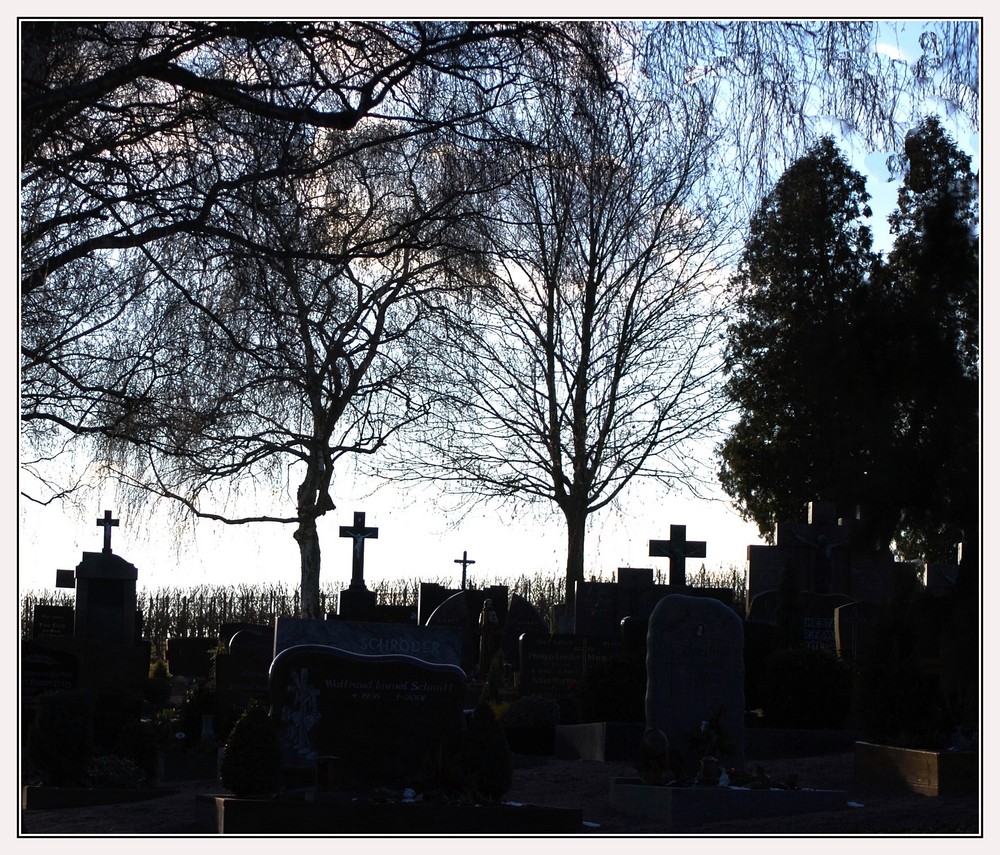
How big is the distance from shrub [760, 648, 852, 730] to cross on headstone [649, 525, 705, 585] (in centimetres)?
760

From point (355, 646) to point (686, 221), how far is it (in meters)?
14.1

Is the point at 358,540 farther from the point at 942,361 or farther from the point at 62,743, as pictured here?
the point at 942,361

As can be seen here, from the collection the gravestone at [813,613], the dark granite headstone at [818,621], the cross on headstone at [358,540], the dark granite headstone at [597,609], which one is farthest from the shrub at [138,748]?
the dark granite headstone at [597,609]

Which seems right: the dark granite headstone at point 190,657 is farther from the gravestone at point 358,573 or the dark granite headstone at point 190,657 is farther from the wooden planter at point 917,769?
the wooden planter at point 917,769

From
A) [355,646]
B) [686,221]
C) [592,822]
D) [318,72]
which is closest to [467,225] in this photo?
[318,72]

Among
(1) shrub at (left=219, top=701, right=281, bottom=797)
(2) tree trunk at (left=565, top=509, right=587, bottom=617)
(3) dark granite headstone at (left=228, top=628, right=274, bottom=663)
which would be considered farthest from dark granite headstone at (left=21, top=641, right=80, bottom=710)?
(2) tree trunk at (left=565, top=509, right=587, bottom=617)

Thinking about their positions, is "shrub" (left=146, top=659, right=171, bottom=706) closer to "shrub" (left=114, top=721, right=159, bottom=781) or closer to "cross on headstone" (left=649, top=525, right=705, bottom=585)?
"shrub" (left=114, top=721, right=159, bottom=781)

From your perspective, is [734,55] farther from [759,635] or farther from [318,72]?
[759,635]

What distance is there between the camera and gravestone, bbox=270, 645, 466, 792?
366 inches

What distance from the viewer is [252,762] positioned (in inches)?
337

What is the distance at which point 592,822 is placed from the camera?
9312 millimetres

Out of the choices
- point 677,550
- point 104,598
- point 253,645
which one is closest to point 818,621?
point 677,550

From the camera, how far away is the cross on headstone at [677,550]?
22.0 metres

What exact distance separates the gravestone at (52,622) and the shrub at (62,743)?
14.9m
